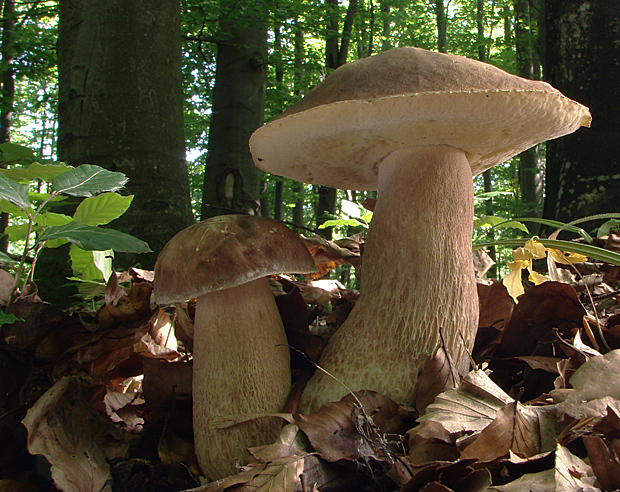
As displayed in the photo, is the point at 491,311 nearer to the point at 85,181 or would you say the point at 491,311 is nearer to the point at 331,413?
the point at 331,413

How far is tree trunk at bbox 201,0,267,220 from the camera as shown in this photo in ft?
15.0

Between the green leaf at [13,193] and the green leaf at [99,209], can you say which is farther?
the green leaf at [99,209]

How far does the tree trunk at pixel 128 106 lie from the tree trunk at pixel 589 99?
251 centimetres

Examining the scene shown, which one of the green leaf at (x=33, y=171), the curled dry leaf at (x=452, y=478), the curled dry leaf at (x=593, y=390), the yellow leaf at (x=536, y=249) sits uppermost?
the green leaf at (x=33, y=171)

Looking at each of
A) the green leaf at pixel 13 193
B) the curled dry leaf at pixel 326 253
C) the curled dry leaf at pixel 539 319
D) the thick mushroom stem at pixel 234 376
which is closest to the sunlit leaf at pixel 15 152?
the green leaf at pixel 13 193

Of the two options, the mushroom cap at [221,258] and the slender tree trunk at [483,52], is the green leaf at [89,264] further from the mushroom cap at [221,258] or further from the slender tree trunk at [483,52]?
the slender tree trunk at [483,52]

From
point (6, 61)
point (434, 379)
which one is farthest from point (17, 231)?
point (6, 61)

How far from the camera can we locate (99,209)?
51.8 inches

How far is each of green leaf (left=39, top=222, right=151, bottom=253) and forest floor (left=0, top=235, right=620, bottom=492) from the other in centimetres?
27

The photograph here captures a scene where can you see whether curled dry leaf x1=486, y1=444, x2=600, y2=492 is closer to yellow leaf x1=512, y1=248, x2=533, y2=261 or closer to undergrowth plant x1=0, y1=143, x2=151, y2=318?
yellow leaf x1=512, y1=248, x2=533, y2=261

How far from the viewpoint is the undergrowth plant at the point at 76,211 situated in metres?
1.06

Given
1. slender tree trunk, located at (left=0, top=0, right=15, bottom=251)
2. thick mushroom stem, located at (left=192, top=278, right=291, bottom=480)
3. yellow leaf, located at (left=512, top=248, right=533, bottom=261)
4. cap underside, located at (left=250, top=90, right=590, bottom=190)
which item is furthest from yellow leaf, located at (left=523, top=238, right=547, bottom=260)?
slender tree trunk, located at (left=0, top=0, right=15, bottom=251)

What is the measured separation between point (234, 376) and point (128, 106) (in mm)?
1774

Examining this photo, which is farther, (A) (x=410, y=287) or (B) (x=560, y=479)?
(A) (x=410, y=287)
